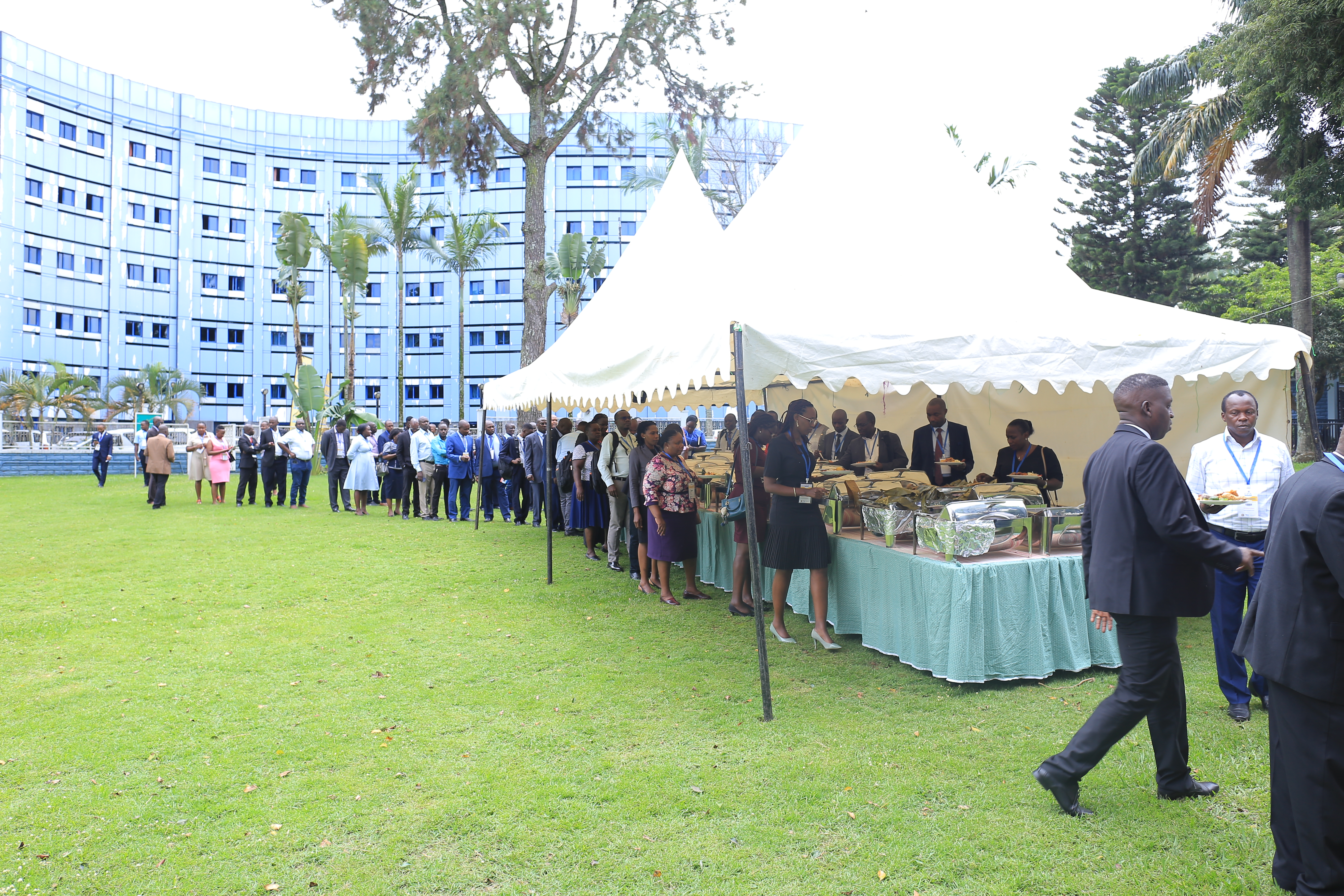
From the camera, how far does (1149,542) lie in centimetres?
357

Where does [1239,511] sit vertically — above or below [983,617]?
above

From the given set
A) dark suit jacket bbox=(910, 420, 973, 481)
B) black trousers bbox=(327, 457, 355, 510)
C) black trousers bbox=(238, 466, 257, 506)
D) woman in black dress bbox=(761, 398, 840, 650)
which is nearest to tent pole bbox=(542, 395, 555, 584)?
woman in black dress bbox=(761, 398, 840, 650)

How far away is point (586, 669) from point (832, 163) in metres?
4.72

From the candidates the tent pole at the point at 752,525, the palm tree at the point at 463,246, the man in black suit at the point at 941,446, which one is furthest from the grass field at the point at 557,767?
the palm tree at the point at 463,246

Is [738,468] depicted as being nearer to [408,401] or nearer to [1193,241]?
[1193,241]

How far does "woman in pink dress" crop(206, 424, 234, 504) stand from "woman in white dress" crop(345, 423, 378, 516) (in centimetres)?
338

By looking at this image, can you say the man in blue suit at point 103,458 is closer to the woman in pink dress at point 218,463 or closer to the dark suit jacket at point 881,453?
the woman in pink dress at point 218,463

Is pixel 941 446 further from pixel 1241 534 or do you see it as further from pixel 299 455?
pixel 299 455

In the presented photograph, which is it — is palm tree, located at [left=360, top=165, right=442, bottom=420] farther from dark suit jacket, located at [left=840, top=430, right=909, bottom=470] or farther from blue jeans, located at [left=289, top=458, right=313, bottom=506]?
dark suit jacket, located at [left=840, top=430, right=909, bottom=470]

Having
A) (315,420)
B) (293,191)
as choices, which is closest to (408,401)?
(293,191)

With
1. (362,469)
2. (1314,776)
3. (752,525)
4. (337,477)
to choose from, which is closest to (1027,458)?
(752,525)

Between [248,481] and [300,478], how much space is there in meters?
2.13

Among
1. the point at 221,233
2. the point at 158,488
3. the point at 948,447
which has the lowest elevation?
the point at 158,488

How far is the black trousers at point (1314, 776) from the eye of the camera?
105 inches
